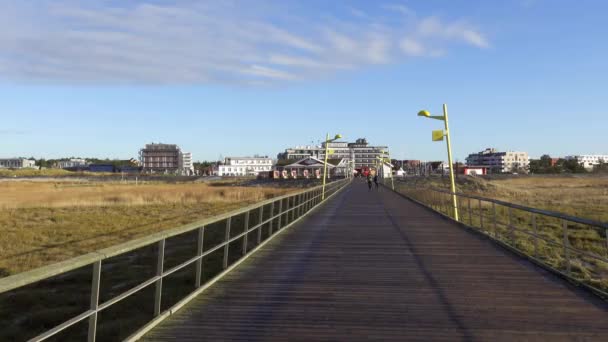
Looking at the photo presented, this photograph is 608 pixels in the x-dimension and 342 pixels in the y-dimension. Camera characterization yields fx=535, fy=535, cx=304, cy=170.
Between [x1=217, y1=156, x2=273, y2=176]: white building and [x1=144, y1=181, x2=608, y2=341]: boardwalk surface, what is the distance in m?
161

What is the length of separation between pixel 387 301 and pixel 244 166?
16876cm

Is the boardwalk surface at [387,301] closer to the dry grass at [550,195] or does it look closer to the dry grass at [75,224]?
the dry grass at [75,224]

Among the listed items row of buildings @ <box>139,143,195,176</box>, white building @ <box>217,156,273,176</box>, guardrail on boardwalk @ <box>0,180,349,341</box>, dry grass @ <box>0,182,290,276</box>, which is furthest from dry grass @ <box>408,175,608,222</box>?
row of buildings @ <box>139,143,195,176</box>

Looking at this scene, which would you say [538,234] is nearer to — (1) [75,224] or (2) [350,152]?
(1) [75,224]

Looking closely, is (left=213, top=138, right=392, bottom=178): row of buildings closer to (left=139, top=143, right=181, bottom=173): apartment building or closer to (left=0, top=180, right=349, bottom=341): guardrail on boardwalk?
(left=139, top=143, right=181, bottom=173): apartment building

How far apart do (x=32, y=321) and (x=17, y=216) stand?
74.9 feet

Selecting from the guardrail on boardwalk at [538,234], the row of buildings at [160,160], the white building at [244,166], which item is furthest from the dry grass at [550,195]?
the row of buildings at [160,160]

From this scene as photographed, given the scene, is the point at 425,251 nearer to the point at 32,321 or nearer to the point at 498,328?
the point at 498,328

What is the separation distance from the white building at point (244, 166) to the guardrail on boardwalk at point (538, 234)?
141m

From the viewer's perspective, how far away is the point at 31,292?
1016 centimetres

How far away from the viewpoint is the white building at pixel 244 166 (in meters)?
170

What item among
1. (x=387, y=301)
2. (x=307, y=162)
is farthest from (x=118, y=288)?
(x=307, y=162)

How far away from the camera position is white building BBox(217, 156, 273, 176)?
170250 millimetres

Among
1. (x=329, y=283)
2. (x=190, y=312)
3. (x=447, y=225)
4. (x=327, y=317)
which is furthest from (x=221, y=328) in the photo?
(x=447, y=225)
